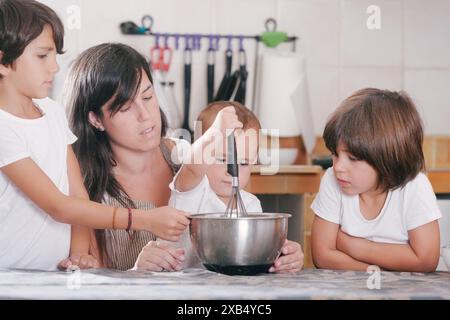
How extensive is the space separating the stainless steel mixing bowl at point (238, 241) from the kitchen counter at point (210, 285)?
0.02 m

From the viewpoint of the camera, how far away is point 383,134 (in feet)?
4.48

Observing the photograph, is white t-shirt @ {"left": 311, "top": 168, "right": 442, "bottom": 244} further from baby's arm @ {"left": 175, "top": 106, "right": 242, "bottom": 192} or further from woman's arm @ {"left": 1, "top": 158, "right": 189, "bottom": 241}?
woman's arm @ {"left": 1, "top": 158, "right": 189, "bottom": 241}

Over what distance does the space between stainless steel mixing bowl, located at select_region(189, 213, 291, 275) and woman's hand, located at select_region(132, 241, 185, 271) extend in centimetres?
14

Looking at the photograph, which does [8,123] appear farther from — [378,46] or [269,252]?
[378,46]

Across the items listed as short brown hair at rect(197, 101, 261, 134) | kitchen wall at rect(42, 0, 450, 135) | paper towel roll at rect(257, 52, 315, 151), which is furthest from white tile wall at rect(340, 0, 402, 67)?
short brown hair at rect(197, 101, 261, 134)

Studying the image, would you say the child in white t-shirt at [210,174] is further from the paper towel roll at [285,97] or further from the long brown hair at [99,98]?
the paper towel roll at [285,97]

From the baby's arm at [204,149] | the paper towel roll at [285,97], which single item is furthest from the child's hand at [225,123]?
the paper towel roll at [285,97]

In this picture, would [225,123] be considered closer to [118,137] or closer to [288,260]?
[288,260]

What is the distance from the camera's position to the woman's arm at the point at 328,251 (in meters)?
1.38

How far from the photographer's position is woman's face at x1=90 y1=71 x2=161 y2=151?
142 cm

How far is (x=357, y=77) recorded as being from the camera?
272cm

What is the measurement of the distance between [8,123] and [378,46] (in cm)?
175

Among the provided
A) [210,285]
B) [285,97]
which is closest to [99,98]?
[210,285]
